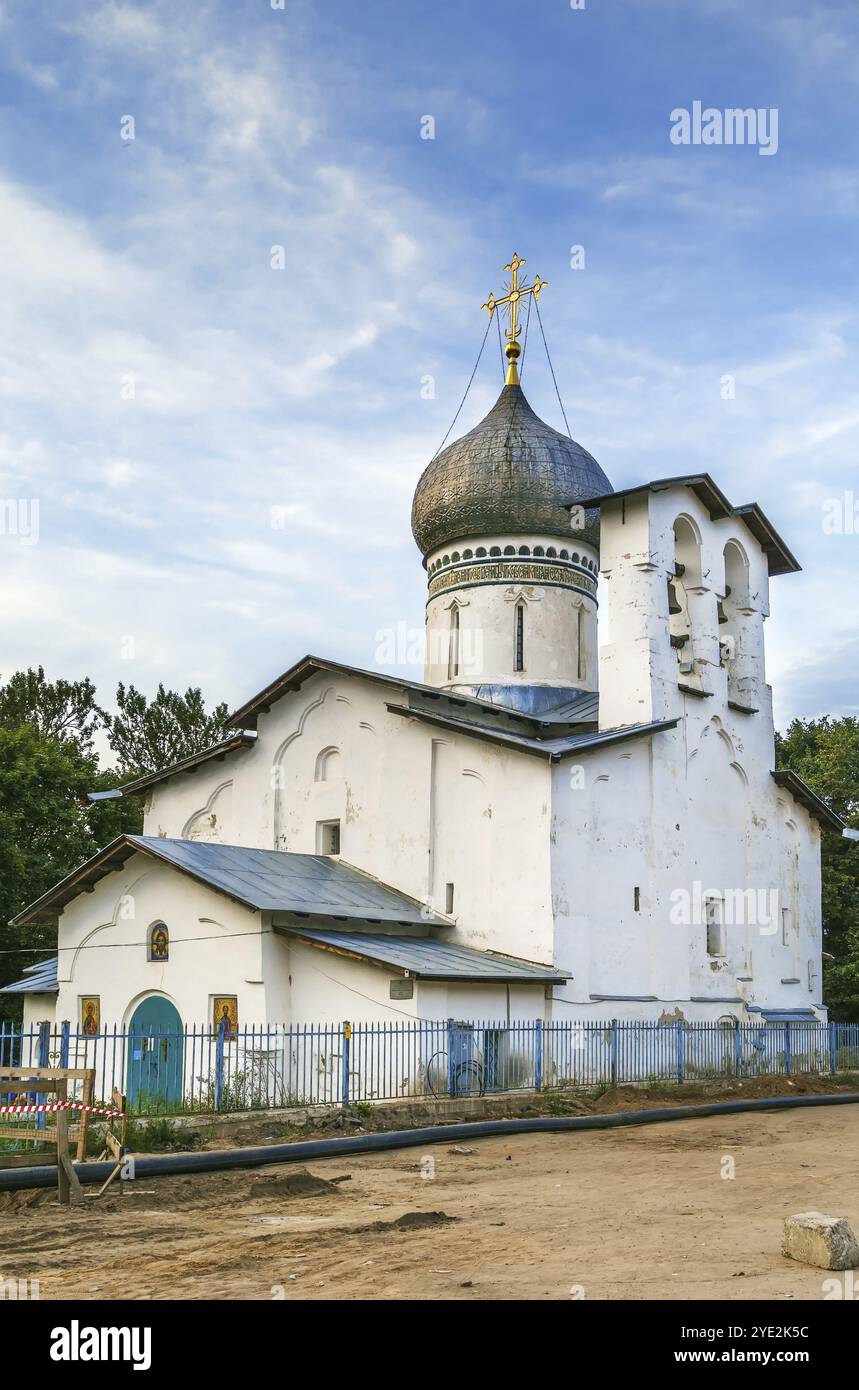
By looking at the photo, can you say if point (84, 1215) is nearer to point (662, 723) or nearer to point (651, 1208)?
point (651, 1208)

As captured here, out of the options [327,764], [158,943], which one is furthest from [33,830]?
[158,943]

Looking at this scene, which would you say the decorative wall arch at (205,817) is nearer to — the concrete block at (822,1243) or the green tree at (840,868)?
the green tree at (840,868)

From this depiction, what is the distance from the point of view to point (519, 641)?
89.5 ft

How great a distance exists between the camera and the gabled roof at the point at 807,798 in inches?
1024

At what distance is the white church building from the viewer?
19703 mm

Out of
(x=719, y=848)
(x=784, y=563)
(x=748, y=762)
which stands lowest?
(x=719, y=848)

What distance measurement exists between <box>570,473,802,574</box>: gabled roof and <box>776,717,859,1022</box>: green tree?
830 cm

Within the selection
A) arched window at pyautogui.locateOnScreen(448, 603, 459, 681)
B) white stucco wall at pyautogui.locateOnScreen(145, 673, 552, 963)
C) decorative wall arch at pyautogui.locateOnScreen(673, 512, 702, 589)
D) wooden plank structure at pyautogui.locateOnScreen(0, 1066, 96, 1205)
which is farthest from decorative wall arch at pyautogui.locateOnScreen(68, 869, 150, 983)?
decorative wall arch at pyautogui.locateOnScreen(673, 512, 702, 589)

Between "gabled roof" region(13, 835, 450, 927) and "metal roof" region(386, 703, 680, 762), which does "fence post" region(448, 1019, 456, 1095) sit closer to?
"gabled roof" region(13, 835, 450, 927)

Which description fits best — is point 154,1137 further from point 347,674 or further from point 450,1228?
point 347,674

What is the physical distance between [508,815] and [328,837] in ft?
13.9
